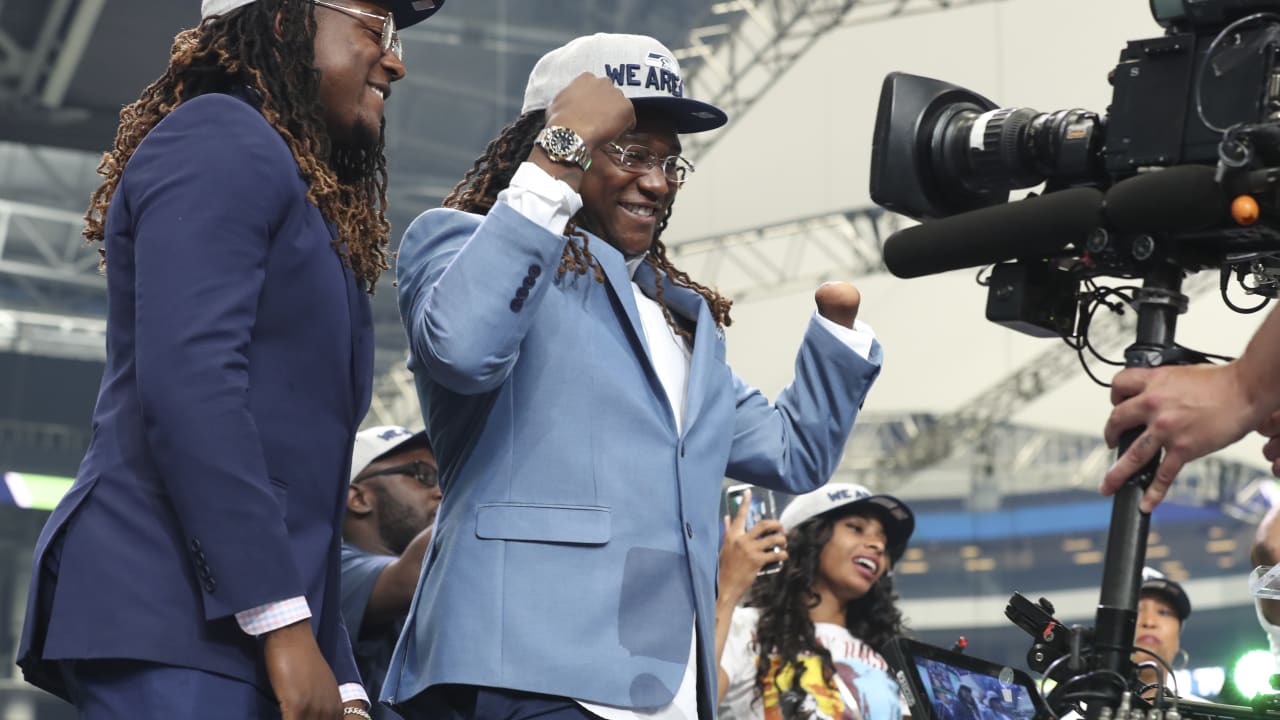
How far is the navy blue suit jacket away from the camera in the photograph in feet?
4.41

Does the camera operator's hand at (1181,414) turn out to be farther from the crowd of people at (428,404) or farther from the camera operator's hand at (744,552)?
the camera operator's hand at (744,552)

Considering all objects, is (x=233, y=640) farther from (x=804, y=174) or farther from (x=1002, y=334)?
(x=1002, y=334)

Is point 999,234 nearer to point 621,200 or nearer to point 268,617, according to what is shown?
point 621,200

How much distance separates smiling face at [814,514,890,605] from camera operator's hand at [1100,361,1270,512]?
2523mm

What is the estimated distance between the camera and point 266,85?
1.59m

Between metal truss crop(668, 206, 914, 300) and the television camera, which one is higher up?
metal truss crop(668, 206, 914, 300)

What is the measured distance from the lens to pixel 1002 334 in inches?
314

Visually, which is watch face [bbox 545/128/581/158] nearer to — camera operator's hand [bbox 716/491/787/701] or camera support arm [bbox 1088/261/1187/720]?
camera support arm [bbox 1088/261/1187/720]

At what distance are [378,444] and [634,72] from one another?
151 centimetres

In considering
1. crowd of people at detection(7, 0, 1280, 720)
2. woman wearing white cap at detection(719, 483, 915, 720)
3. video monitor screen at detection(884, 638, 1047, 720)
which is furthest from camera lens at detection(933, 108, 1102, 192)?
woman wearing white cap at detection(719, 483, 915, 720)

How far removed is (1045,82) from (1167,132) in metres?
6.16

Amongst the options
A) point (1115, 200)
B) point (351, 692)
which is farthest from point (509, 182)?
point (1115, 200)

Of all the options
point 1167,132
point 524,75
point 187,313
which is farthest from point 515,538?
point 524,75

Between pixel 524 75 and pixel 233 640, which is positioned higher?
pixel 524 75
